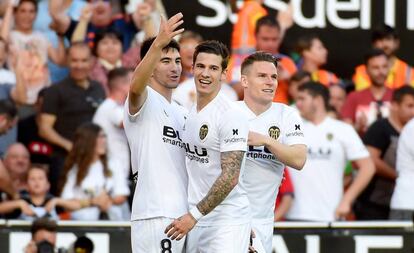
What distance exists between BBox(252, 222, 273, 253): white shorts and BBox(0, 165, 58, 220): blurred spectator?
377 cm

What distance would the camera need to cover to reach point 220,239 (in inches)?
388

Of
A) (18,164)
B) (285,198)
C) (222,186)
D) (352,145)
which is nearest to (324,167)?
(352,145)

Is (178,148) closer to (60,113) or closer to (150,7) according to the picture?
(60,113)

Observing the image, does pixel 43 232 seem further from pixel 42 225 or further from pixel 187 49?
pixel 187 49

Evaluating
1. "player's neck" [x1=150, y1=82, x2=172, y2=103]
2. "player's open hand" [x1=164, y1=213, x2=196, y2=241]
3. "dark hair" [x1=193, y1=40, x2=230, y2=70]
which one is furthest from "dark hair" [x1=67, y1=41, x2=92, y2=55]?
"player's open hand" [x1=164, y1=213, x2=196, y2=241]

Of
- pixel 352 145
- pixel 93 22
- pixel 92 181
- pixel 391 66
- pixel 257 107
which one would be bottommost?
pixel 92 181

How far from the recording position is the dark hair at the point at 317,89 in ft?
47.9

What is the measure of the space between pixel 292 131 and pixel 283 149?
1.25 ft

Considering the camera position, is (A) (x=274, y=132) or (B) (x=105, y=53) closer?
(A) (x=274, y=132)

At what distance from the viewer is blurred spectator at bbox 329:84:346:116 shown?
51.6 feet

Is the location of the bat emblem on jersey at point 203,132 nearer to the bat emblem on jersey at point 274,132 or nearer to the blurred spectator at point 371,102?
the bat emblem on jersey at point 274,132

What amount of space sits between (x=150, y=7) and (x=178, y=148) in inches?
242

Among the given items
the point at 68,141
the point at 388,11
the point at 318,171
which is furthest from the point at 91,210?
the point at 388,11

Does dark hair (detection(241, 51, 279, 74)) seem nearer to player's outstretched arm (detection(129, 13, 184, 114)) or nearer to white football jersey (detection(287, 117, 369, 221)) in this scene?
player's outstretched arm (detection(129, 13, 184, 114))
